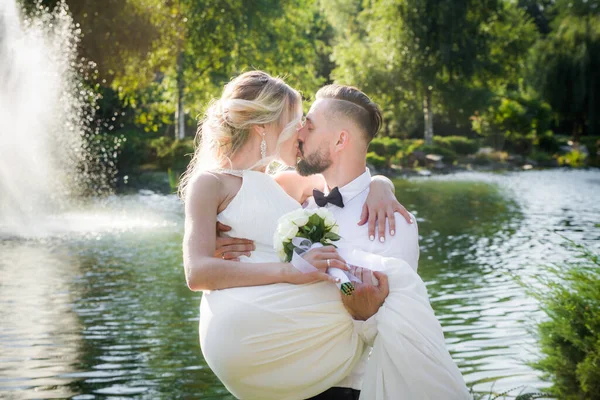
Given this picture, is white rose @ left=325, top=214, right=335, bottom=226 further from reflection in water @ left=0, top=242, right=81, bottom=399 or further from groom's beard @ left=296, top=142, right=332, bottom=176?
reflection in water @ left=0, top=242, right=81, bottom=399

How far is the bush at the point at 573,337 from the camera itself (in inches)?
193

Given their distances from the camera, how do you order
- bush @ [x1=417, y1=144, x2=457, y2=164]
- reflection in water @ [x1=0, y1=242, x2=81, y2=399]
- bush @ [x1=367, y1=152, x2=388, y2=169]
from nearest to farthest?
reflection in water @ [x1=0, y1=242, x2=81, y2=399]
bush @ [x1=367, y1=152, x2=388, y2=169]
bush @ [x1=417, y1=144, x2=457, y2=164]

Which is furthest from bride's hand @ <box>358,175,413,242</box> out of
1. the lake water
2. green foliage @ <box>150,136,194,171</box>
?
green foliage @ <box>150,136,194,171</box>

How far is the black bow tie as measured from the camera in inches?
140

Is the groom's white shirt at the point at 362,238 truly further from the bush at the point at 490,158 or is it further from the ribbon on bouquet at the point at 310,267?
the bush at the point at 490,158

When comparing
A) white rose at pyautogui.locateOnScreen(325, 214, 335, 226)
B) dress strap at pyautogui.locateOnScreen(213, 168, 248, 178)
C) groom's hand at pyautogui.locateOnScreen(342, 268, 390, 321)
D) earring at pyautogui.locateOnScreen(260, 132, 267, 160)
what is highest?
earring at pyautogui.locateOnScreen(260, 132, 267, 160)

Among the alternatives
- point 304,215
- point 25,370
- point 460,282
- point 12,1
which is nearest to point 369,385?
point 304,215

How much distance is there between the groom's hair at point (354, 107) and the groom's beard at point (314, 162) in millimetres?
201

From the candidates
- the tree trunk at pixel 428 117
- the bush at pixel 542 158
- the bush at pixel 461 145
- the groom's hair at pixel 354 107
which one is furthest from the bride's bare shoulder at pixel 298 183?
the tree trunk at pixel 428 117

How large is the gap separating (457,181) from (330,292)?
961 inches

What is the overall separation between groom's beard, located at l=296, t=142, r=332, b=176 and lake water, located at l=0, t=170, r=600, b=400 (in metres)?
2.09

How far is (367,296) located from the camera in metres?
2.98

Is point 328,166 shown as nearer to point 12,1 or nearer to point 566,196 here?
point 566,196

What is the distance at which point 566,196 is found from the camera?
2077 centimetres
